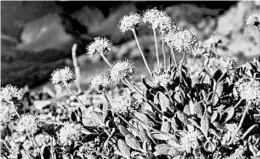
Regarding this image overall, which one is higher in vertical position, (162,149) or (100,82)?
(100,82)

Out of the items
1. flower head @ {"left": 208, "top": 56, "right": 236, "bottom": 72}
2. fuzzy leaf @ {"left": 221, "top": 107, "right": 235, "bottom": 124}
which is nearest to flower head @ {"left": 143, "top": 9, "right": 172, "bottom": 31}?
flower head @ {"left": 208, "top": 56, "right": 236, "bottom": 72}

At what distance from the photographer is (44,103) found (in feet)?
14.4

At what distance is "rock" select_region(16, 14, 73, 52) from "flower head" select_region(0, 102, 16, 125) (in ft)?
9.20

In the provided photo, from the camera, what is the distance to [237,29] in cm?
590

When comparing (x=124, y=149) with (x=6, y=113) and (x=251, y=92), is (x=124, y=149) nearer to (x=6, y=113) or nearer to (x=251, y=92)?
(x=251, y=92)

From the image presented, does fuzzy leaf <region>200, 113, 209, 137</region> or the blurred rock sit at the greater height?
the blurred rock

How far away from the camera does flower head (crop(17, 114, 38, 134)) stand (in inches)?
94.0

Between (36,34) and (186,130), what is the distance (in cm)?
347

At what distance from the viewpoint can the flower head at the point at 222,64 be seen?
8.70 ft

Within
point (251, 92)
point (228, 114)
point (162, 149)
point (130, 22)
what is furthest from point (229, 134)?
point (130, 22)

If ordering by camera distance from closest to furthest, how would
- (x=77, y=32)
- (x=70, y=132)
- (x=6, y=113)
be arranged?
(x=70, y=132), (x=6, y=113), (x=77, y=32)

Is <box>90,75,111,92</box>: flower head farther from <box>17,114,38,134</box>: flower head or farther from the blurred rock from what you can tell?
the blurred rock

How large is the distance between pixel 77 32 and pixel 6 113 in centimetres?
300

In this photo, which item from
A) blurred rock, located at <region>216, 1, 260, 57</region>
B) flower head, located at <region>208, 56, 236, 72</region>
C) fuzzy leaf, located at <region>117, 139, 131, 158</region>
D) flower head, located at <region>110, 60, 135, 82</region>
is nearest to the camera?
fuzzy leaf, located at <region>117, 139, 131, 158</region>
